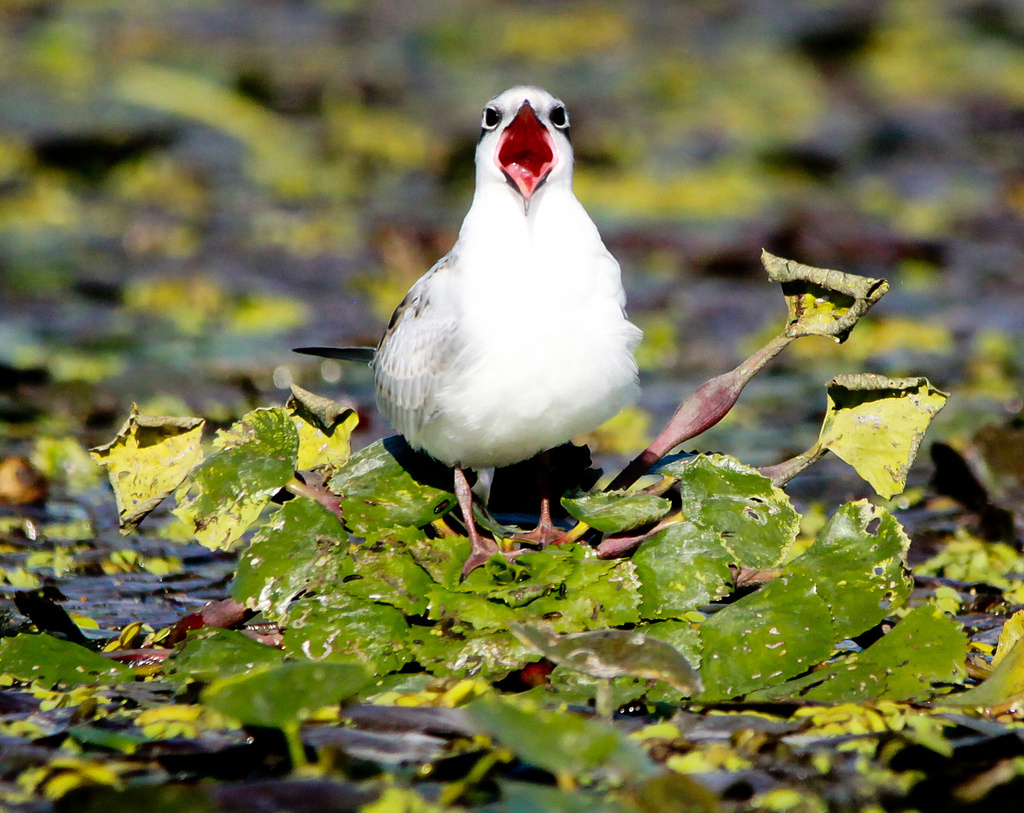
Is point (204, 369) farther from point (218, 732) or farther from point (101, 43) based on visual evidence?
point (101, 43)

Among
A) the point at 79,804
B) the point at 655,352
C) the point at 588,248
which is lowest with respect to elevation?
the point at 655,352

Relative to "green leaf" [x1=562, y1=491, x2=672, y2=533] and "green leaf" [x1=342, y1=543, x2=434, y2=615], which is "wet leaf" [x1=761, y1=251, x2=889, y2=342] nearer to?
"green leaf" [x1=562, y1=491, x2=672, y2=533]

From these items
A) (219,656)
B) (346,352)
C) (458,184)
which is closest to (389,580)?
(219,656)

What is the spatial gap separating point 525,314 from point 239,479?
0.82 metres

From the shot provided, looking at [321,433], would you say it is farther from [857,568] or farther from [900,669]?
[900,669]

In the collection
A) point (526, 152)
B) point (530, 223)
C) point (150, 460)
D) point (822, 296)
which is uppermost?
point (526, 152)

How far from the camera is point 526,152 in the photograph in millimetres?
3057

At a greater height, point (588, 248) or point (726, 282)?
point (588, 248)

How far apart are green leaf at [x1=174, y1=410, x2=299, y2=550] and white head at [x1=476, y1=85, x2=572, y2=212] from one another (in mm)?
816

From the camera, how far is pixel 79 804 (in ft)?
7.25

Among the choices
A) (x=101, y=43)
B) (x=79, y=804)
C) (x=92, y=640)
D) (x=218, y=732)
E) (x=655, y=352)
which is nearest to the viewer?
(x=79, y=804)

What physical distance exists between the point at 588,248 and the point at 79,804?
→ 1.63 m

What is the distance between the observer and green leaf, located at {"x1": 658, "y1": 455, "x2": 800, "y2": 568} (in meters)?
2.99

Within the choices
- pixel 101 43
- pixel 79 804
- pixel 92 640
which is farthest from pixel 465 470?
pixel 101 43
